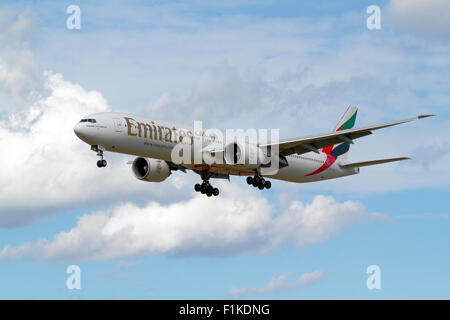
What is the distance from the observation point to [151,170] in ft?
171

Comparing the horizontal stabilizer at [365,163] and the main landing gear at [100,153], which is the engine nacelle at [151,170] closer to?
the main landing gear at [100,153]

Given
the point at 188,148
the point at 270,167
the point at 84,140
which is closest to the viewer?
the point at 84,140

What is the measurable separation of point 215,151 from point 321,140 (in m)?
7.29

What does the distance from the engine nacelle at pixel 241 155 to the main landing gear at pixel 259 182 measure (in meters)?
2.73

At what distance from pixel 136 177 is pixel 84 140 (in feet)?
33.6

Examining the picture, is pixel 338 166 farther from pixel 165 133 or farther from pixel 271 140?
pixel 165 133

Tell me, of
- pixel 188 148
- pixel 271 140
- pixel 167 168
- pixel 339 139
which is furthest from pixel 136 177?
pixel 339 139

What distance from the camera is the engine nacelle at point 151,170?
171 feet

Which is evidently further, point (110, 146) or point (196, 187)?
point (196, 187)

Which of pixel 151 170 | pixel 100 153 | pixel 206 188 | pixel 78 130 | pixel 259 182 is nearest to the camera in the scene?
pixel 78 130

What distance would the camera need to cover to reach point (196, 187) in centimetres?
5338

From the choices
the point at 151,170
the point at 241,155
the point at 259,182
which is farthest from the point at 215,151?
the point at 151,170

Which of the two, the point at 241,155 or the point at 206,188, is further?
the point at 206,188

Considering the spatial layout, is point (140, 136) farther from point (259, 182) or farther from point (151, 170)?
point (259, 182)
